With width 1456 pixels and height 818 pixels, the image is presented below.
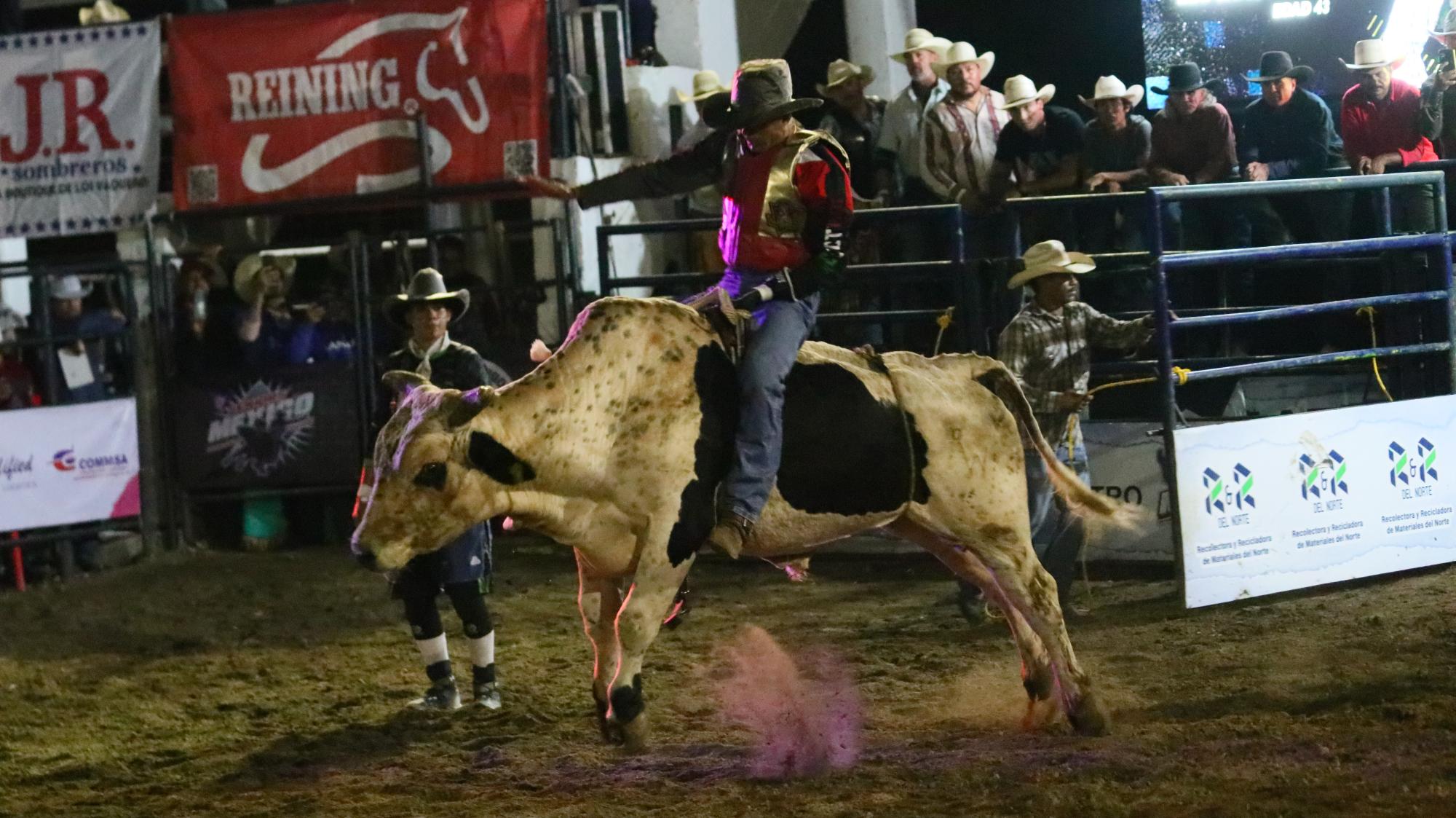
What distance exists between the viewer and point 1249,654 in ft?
23.5

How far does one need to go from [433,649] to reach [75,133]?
6664 millimetres

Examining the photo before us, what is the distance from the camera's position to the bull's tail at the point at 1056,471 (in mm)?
6453

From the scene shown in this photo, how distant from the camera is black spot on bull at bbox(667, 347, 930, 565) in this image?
235 inches

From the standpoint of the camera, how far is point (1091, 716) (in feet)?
19.5

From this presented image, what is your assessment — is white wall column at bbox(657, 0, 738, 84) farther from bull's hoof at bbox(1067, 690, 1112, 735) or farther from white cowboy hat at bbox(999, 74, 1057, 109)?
bull's hoof at bbox(1067, 690, 1112, 735)

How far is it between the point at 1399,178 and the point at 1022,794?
492 cm

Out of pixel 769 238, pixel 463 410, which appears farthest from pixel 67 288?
pixel 769 238

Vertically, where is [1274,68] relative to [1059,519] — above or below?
above

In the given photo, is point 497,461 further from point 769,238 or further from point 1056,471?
point 1056,471

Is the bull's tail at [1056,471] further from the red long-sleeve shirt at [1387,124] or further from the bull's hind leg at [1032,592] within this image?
the red long-sleeve shirt at [1387,124]

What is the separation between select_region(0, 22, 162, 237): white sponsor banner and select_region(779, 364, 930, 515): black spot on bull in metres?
7.44

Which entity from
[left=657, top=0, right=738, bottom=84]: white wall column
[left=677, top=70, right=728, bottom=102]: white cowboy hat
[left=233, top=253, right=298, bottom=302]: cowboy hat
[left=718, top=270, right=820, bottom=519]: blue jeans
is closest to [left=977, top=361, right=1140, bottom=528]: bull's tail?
[left=718, top=270, right=820, bottom=519]: blue jeans

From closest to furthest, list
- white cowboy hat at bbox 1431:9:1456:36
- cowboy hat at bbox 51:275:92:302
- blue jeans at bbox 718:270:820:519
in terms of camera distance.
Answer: blue jeans at bbox 718:270:820:519, white cowboy hat at bbox 1431:9:1456:36, cowboy hat at bbox 51:275:92:302

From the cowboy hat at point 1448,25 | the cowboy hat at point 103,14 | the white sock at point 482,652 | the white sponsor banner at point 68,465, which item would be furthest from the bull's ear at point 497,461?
the cowboy hat at point 103,14
